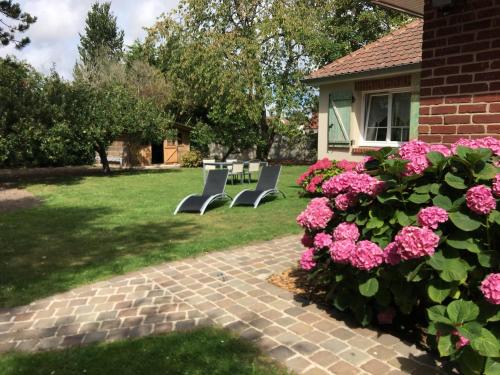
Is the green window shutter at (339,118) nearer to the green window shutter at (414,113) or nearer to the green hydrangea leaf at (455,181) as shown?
the green window shutter at (414,113)

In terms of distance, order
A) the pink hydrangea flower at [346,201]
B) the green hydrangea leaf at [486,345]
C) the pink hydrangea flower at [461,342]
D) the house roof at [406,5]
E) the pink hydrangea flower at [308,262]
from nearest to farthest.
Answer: the green hydrangea leaf at [486,345]
the pink hydrangea flower at [461,342]
the pink hydrangea flower at [346,201]
the pink hydrangea flower at [308,262]
the house roof at [406,5]

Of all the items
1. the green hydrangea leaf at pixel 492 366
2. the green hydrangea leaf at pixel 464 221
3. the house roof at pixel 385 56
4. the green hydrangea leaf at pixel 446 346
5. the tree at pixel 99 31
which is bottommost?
the green hydrangea leaf at pixel 492 366

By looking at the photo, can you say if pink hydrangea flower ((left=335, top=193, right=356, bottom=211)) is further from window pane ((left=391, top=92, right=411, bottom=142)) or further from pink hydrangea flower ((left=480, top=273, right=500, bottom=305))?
window pane ((left=391, top=92, right=411, bottom=142))

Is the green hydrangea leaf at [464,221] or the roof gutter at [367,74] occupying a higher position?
the roof gutter at [367,74]

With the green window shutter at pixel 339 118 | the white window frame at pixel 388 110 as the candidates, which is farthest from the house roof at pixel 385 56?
the white window frame at pixel 388 110

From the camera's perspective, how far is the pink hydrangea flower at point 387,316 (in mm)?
3312

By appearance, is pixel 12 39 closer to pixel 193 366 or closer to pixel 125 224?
pixel 125 224

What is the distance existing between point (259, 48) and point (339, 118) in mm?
11188

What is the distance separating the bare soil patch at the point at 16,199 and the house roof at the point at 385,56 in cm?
918

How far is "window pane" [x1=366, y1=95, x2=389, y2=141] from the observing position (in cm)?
1241

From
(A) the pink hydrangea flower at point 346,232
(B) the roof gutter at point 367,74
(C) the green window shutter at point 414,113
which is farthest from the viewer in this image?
(B) the roof gutter at point 367,74

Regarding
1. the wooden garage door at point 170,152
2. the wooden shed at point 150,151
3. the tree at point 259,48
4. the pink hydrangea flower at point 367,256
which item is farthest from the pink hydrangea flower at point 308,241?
the wooden garage door at point 170,152

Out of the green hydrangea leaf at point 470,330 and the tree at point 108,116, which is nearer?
the green hydrangea leaf at point 470,330

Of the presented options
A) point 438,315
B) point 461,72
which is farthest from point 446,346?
point 461,72
